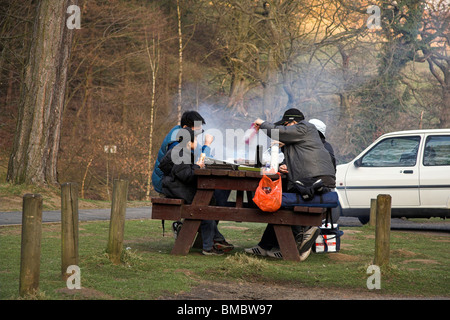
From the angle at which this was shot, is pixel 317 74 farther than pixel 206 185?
Yes

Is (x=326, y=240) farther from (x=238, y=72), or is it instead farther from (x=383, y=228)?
(x=238, y=72)

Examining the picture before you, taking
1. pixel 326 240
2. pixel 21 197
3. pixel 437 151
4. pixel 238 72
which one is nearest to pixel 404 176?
pixel 437 151

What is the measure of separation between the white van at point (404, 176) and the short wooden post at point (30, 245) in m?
9.04

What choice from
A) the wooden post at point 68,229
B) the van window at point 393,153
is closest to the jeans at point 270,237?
the wooden post at point 68,229

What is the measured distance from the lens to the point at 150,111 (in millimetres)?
26750

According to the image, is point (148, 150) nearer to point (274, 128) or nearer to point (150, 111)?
point (150, 111)

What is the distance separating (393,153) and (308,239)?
5.47 metres

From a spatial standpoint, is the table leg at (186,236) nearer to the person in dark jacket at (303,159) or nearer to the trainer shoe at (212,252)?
the trainer shoe at (212,252)

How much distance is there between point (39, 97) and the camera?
50.4 ft

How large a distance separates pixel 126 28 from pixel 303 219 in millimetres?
17993

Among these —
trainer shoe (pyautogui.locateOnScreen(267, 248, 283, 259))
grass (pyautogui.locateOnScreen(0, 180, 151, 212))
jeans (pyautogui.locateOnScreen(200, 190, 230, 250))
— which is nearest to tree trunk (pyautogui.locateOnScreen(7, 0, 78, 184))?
grass (pyautogui.locateOnScreen(0, 180, 151, 212))

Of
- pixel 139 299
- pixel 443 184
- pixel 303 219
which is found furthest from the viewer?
pixel 443 184

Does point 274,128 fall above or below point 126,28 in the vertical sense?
below

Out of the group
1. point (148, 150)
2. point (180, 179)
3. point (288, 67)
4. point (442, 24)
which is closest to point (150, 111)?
point (148, 150)
